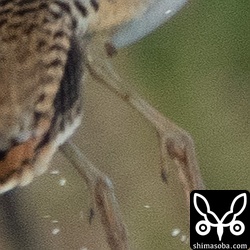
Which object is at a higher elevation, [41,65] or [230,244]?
[41,65]

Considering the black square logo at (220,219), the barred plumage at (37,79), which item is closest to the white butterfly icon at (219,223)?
the black square logo at (220,219)

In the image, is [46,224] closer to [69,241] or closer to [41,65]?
[69,241]

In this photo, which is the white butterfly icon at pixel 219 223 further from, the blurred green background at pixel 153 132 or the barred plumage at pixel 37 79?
the barred plumage at pixel 37 79

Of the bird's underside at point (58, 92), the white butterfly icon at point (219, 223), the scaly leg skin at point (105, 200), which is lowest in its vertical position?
the white butterfly icon at point (219, 223)

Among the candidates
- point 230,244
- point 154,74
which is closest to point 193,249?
point 230,244

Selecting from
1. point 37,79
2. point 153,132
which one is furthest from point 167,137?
point 37,79

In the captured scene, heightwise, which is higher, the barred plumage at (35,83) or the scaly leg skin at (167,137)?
the barred plumage at (35,83)

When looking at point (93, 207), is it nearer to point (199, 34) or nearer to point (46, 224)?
point (46, 224)
